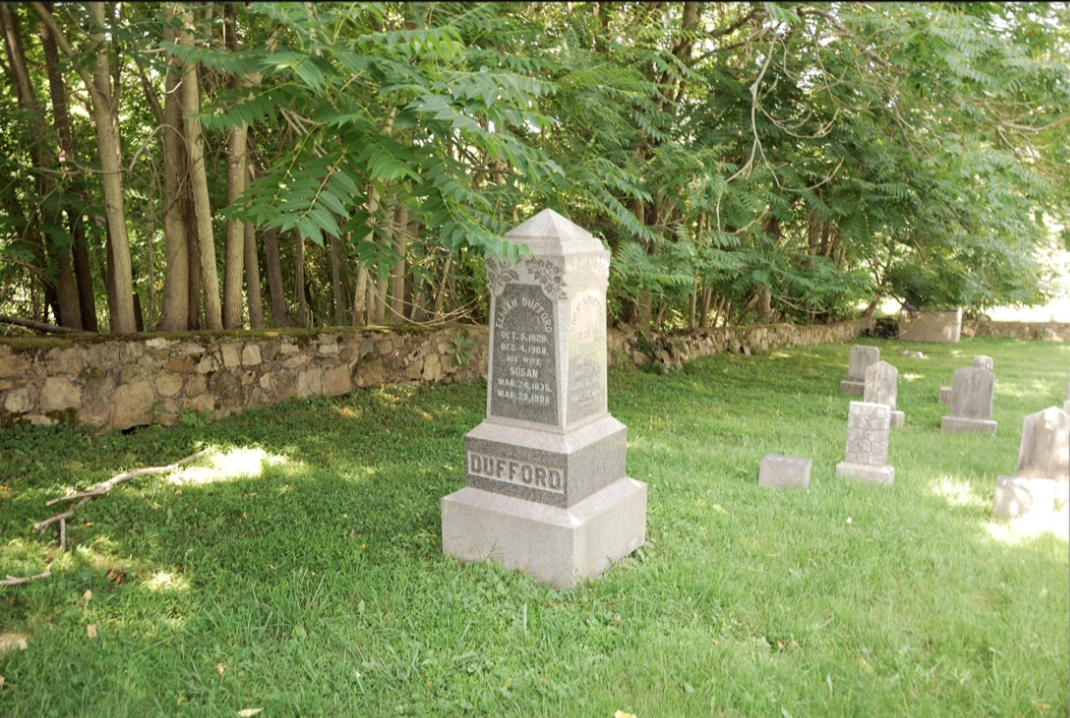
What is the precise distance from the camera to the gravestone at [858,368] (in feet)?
38.5

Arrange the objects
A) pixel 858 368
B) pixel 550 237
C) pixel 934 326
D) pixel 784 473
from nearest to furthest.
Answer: pixel 550 237, pixel 784 473, pixel 858 368, pixel 934 326

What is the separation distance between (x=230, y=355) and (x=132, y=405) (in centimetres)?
108

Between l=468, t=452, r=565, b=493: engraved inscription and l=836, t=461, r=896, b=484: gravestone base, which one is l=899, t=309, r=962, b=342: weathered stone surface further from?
l=468, t=452, r=565, b=493: engraved inscription

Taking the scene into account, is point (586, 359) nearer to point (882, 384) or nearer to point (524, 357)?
point (524, 357)

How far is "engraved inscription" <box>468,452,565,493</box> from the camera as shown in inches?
179

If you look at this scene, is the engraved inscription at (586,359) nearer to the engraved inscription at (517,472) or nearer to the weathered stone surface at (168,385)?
the engraved inscription at (517,472)

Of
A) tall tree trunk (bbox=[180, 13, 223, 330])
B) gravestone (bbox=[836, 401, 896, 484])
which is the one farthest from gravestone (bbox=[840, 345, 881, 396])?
tall tree trunk (bbox=[180, 13, 223, 330])

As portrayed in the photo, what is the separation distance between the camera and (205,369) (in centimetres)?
784

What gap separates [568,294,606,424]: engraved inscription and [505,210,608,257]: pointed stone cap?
1.14 ft

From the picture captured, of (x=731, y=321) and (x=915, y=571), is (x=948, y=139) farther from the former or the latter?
(x=731, y=321)

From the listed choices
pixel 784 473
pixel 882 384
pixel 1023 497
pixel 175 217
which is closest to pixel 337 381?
pixel 175 217

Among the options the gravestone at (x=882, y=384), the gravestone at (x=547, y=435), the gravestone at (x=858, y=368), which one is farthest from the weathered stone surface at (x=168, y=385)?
the gravestone at (x=858, y=368)

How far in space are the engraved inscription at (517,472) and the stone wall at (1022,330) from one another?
22.7m

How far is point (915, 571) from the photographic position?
4.51 meters
